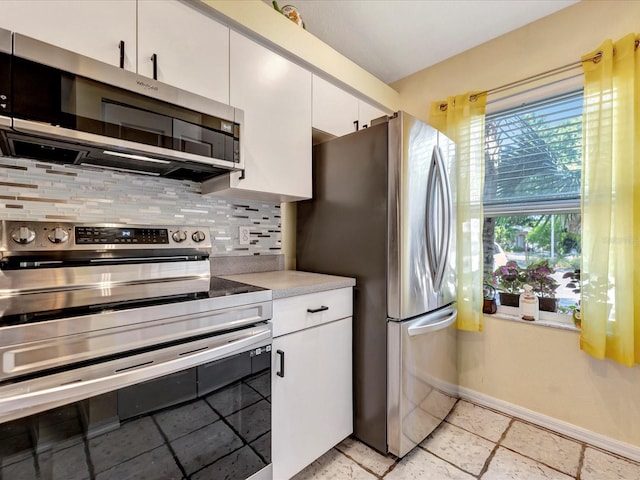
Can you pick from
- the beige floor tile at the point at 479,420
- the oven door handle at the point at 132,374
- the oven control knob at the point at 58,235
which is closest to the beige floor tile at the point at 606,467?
the beige floor tile at the point at 479,420

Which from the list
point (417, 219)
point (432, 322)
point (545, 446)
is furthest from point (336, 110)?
point (545, 446)

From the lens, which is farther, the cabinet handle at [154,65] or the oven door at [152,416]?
the cabinet handle at [154,65]

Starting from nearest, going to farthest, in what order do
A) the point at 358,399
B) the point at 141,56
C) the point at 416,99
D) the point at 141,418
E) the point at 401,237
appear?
the point at 141,418, the point at 141,56, the point at 401,237, the point at 358,399, the point at 416,99

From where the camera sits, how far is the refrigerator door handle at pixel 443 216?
174 centimetres

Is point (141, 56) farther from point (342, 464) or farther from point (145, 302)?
point (342, 464)

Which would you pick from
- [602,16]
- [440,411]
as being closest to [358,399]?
[440,411]

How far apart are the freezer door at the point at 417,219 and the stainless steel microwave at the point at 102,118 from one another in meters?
0.77

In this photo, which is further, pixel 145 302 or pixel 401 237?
pixel 401 237

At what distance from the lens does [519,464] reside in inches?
61.2

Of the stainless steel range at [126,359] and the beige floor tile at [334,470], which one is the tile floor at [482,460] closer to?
the beige floor tile at [334,470]

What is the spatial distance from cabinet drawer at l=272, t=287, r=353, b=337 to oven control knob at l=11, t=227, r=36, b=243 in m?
0.85

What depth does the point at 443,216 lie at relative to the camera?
5.92 feet

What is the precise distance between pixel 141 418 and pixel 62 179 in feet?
3.33

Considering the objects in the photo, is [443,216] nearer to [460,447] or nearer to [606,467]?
[460,447]
